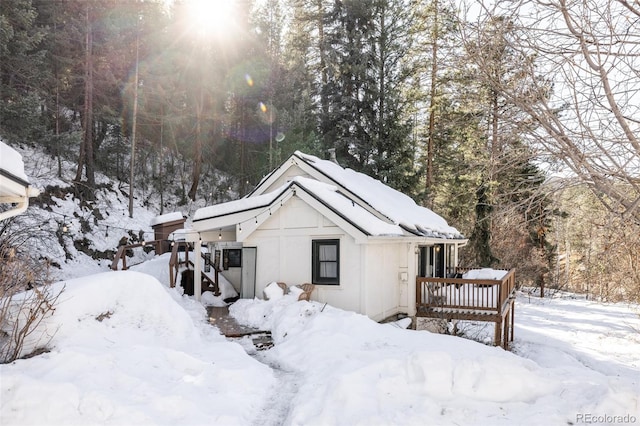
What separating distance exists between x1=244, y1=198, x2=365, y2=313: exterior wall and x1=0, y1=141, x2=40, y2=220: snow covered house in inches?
288

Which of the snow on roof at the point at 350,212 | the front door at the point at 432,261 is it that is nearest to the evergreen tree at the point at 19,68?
the snow on roof at the point at 350,212

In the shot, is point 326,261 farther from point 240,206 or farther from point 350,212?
point 240,206

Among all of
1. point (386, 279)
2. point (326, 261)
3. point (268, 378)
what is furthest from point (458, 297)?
point (268, 378)

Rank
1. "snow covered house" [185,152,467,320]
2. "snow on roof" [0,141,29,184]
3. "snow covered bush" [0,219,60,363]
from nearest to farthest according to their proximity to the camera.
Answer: "snow on roof" [0,141,29,184]
"snow covered bush" [0,219,60,363]
"snow covered house" [185,152,467,320]

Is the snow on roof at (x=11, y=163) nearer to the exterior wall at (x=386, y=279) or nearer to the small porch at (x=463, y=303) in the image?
the exterior wall at (x=386, y=279)

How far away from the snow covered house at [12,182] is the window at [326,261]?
7468 millimetres

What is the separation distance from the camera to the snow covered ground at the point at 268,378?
4797 millimetres

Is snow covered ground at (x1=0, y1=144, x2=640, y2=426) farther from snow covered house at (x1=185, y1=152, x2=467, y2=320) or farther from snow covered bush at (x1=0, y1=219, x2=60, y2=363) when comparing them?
snow covered house at (x1=185, y1=152, x2=467, y2=320)

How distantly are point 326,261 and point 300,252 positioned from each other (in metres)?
0.88

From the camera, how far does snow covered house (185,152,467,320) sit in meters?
11.2

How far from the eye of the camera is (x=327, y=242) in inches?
456

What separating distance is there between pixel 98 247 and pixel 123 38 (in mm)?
12932

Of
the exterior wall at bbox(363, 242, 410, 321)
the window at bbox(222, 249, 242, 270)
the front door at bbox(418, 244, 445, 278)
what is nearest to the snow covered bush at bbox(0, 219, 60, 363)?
the exterior wall at bbox(363, 242, 410, 321)

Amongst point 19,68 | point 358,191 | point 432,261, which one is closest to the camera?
point 358,191
